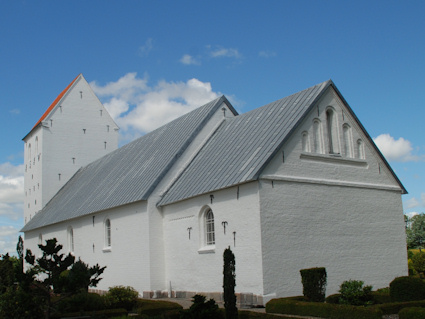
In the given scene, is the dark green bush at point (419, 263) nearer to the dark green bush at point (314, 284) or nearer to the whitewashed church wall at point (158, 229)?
the whitewashed church wall at point (158, 229)

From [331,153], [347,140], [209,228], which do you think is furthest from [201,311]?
[347,140]

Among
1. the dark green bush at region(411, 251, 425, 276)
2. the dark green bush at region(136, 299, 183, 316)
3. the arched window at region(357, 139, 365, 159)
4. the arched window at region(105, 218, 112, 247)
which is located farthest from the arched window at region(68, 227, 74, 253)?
the dark green bush at region(411, 251, 425, 276)

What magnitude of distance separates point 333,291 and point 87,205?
1315 cm

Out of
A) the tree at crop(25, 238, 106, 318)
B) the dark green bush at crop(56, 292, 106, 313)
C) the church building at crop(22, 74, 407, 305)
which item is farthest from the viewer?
the church building at crop(22, 74, 407, 305)

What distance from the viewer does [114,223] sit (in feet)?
69.1

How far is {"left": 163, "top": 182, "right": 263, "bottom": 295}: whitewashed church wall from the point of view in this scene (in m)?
14.6

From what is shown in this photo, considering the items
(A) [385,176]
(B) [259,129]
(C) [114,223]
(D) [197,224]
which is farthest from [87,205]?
(A) [385,176]

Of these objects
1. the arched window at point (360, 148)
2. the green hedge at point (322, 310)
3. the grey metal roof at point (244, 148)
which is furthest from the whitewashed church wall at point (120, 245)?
the arched window at point (360, 148)

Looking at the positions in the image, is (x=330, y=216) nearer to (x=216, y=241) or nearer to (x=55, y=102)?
(x=216, y=241)

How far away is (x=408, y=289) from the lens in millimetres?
12789

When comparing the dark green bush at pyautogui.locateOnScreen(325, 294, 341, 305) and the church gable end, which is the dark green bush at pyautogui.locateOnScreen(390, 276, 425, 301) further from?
the church gable end

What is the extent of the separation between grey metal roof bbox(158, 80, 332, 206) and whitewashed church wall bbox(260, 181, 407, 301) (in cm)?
120

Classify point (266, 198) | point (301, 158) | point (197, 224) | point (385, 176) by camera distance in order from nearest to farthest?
point (266, 198) < point (301, 158) < point (197, 224) < point (385, 176)

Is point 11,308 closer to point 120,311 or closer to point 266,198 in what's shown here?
point 120,311
